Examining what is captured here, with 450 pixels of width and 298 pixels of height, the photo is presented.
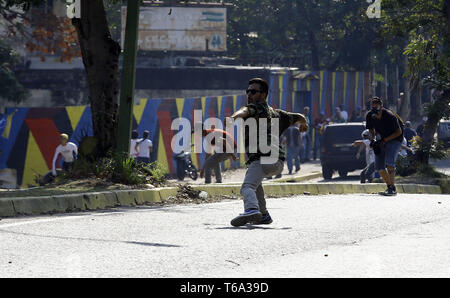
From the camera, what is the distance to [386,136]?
55.5ft

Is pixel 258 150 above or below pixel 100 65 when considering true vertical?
below

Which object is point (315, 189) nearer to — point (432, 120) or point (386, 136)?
point (386, 136)

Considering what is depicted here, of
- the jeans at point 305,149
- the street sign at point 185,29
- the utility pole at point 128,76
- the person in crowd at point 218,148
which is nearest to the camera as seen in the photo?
the utility pole at point 128,76

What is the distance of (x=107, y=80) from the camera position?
15.7 metres

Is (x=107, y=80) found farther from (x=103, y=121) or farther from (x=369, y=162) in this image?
(x=369, y=162)

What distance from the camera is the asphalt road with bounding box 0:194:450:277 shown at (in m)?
7.64

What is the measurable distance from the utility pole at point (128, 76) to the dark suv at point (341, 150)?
44.0ft

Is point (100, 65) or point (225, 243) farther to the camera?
point (100, 65)

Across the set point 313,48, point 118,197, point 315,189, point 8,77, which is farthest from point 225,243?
point 313,48

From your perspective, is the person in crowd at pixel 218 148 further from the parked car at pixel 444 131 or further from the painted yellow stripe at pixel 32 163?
the parked car at pixel 444 131

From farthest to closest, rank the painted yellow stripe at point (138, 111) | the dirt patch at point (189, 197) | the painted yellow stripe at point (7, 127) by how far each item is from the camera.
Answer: the painted yellow stripe at point (138, 111)
the painted yellow stripe at point (7, 127)
the dirt patch at point (189, 197)

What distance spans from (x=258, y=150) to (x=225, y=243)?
1902 mm

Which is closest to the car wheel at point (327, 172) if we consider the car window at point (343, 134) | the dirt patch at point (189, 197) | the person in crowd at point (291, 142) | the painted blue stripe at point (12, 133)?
the car window at point (343, 134)

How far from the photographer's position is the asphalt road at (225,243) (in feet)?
25.1
